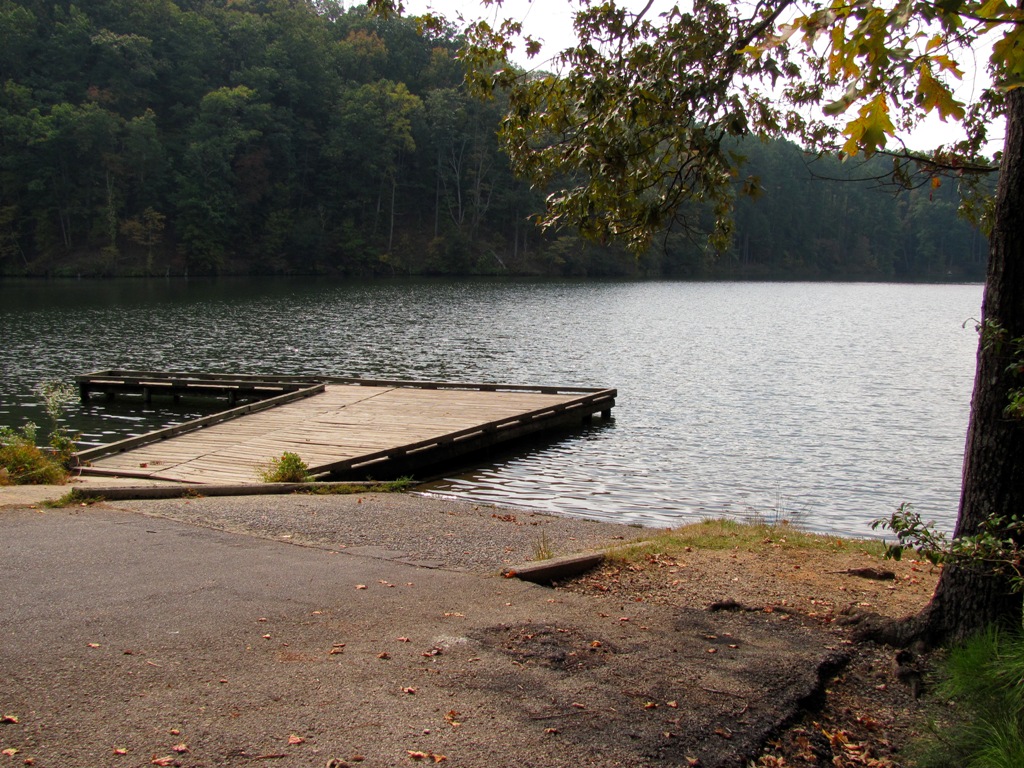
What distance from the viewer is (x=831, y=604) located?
668cm

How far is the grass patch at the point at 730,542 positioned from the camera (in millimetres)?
8234

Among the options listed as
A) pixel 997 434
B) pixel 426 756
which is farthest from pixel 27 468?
pixel 997 434

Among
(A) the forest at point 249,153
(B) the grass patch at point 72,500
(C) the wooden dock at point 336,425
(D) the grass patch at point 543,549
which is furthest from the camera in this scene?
(A) the forest at point 249,153

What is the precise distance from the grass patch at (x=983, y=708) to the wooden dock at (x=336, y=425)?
9.78 meters

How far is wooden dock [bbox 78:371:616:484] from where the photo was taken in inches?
539

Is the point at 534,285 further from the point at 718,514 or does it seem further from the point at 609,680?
the point at 609,680

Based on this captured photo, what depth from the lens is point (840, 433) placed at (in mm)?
19938

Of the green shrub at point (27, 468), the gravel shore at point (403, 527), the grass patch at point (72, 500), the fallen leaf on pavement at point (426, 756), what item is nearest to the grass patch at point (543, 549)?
the gravel shore at point (403, 527)

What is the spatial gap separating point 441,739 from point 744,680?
6.15 ft

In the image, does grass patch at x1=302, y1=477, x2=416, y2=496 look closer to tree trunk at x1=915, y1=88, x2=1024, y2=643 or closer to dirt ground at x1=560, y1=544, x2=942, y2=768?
dirt ground at x1=560, y1=544, x2=942, y2=768

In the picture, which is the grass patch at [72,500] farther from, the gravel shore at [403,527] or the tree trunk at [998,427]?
the tree trunk at [998,427]

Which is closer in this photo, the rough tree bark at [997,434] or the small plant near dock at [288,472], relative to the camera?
the rough tree bark at [997,434]

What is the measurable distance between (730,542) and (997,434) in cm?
397

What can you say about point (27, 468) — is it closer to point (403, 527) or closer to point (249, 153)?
point (403, 527)
